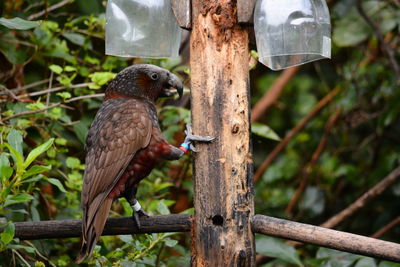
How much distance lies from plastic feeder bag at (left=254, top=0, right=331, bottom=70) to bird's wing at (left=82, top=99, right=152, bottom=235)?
681mm

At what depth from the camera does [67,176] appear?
3.51 metres

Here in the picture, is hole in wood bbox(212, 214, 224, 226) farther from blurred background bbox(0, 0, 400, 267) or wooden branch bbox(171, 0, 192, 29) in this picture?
wooden branch bbox(171, 0, 192, 29)

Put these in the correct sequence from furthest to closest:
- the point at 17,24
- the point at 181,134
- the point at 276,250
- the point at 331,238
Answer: the point at 181,134, the point at 276,250, the point at 17,24, the point at 331,238

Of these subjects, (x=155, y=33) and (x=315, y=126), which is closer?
(x=155, y=33)

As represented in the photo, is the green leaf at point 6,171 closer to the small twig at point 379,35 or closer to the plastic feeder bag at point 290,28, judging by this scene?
the plastic feeder bag at point 290,28

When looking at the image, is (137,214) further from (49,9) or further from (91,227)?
(49,9)

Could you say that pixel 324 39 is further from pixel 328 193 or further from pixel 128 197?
pixel 328 193

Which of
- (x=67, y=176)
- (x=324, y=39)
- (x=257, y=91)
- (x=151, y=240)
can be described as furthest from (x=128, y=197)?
(x=257, y=91)

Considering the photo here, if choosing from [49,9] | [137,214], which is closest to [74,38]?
[49,9]

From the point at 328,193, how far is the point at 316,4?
305 cm

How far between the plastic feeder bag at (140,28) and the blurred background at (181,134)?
0.40 meters

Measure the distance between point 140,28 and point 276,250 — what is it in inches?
61.0

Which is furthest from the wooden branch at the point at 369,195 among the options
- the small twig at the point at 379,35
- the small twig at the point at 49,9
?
the small twig at the point at 49,9

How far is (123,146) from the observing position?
2.77 meters
